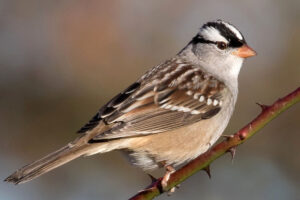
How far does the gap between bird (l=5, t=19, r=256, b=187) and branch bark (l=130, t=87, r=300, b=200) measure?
0.92 metres

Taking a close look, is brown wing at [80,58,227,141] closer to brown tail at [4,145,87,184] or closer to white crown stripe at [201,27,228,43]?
brown tail at [4,145,87,184]

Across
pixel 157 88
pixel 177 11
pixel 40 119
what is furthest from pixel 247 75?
pixel 40 119

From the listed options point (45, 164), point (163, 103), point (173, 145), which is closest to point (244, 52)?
point (163, 103)

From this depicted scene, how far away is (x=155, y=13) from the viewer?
6766 mm

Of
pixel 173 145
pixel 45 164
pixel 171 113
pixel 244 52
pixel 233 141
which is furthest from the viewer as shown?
pixel 244 52

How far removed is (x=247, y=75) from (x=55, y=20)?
6.54 feet

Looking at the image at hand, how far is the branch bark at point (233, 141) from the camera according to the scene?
3.16 metres

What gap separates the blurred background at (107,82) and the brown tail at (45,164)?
1.75 m

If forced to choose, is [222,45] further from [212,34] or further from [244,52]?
[244,52]

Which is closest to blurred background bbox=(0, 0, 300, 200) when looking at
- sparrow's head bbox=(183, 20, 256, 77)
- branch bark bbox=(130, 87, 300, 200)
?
sparrow's head bbox=(183, 20, 256, 77)

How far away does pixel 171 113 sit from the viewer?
4898 mm

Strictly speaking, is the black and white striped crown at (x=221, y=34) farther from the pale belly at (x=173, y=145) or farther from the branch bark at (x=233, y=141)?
the branch bark at (x=233, y=141)

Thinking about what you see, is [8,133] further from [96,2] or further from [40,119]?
[96,2]

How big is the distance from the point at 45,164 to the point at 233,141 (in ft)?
4.28
